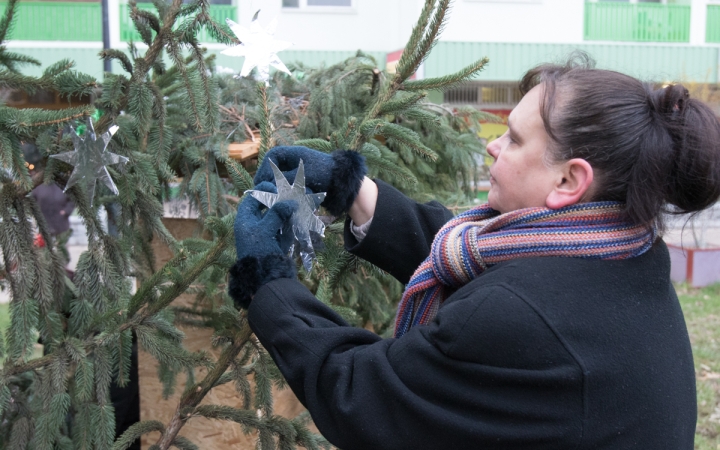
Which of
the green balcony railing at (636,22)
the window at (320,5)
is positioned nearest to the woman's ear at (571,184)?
the window at (320,5)

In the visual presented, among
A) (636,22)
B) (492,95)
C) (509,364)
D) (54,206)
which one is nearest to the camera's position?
(509,364)

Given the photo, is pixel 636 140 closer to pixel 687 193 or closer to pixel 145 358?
pixel 687 193

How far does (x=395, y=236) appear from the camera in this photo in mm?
1640

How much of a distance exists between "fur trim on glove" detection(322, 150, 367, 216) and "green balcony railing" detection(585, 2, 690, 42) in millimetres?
12096

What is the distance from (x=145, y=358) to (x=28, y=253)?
140cm

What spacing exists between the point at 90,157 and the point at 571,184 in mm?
1138

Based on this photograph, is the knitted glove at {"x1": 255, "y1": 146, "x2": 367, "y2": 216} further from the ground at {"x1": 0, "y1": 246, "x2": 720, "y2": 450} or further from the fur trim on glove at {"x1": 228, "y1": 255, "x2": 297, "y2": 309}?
the ground at {"x1": 0, "y1": 246, "x2": 720, "y2": 450}

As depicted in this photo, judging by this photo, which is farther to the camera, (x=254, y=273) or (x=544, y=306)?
(x=254, y=273)

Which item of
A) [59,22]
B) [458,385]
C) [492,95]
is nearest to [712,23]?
[492,95]

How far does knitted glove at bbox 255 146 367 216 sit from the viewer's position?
1471 millimetres

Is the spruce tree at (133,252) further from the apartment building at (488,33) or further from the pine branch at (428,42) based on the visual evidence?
the apartment building at (488,33)

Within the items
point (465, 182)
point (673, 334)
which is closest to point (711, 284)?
point (465, 182)

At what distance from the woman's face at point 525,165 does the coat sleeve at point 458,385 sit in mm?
255

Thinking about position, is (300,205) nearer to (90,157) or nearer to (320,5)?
(90,157)
